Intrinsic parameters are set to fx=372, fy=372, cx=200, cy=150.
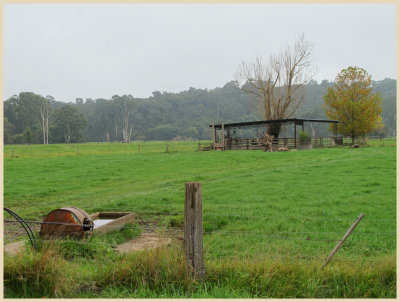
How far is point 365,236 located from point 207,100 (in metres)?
115

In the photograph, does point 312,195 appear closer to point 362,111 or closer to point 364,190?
point 364,190

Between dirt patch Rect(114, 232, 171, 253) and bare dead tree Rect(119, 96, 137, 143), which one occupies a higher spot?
bare dead tree Rect(119, 96, 137, 143)

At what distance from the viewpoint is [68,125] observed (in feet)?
286

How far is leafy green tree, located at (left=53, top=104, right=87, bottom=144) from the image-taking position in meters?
87.2

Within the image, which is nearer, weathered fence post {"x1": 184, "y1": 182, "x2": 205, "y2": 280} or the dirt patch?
weathered fence post {"x1": 184, "y1": 182, "x2": 205, "y2": 280}

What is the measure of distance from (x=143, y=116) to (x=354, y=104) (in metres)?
75.5

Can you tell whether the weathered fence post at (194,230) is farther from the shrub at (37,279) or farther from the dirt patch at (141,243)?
the dirt patch at (141,243)

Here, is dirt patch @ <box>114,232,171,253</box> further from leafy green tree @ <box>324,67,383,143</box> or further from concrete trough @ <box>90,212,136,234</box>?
leafy green tree @ <box>324,67,383,143</box>

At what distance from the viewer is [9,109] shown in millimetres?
90188

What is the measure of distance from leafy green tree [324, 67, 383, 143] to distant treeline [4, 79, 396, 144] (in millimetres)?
43744

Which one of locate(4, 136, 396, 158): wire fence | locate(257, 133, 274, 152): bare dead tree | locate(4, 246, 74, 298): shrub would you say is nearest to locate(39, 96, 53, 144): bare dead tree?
locate(4, 136, 396, 158): wire fence

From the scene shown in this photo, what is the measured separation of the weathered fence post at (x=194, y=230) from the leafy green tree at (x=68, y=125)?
8627 centimetres

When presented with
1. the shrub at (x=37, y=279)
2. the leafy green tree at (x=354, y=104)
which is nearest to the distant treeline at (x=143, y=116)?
the leafy green tree at (x=354, y=104)

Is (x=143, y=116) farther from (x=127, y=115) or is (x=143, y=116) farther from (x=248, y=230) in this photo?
(x=248, y=230)
